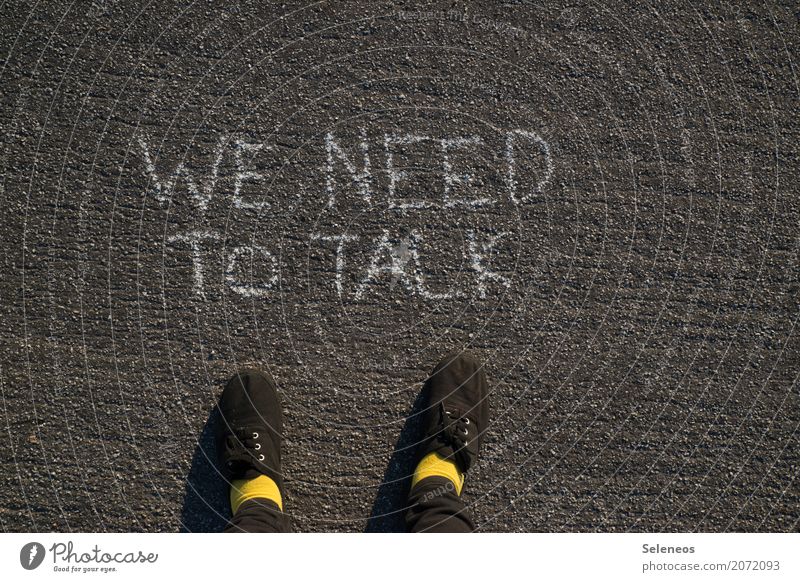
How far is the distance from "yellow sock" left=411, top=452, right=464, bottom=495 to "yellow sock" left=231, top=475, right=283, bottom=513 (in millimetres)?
616

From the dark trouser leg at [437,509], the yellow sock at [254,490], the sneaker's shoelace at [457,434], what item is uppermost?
the sneaker's shoelace at [457,434]

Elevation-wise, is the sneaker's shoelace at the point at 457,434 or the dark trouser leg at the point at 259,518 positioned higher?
the sneaker's shoelace at the point at 457,434

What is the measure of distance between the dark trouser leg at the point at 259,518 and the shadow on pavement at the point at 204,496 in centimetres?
9

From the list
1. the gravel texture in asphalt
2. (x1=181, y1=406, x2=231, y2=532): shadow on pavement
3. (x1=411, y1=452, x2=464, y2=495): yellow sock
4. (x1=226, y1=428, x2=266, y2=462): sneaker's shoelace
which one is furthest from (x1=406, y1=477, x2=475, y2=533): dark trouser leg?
(x1=181, y1=406, x2=231, y2=532): shadow on pavement

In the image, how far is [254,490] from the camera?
3209mm

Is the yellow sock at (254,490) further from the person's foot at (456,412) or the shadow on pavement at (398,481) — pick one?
the person's foot at (456,412)

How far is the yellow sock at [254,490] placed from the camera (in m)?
3.21

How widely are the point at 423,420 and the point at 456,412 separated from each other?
0.54ft

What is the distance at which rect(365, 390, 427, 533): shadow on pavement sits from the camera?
10.8 ft

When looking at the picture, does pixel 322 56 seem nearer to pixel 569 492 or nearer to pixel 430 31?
pixel 430 31

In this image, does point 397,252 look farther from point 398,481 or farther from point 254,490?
point 254,490

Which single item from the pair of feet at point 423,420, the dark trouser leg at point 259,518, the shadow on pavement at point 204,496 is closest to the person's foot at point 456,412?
the pair of feet at point 423,420

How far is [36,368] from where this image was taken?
3299 millimetres

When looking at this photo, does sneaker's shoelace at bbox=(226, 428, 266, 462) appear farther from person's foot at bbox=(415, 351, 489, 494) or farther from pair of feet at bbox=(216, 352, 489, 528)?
Answer: person's foot at bbox=(415, 351, 489, 494)
